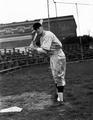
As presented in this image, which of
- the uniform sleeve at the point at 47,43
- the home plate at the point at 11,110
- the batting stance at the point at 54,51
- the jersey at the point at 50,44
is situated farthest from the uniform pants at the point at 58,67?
the home plate at the point at 11,110

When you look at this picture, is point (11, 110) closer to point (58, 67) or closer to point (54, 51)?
point (58, 67)

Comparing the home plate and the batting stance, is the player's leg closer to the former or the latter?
the batting stance

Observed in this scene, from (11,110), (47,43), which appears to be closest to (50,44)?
(47,43)

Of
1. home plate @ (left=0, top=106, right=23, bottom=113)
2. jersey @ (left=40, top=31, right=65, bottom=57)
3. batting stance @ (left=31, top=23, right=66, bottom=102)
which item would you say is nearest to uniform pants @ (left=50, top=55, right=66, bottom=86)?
batting stance @ (left=31, top=23, right=66, bottom=102)

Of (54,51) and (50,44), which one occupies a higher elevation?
(50,44)

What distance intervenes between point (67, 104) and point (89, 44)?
4149cm

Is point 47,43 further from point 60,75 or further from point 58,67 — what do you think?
point 60,75

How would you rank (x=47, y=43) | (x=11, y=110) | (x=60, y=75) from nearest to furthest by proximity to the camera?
(x=11, y=110) → (x=47, y=43) → (x=60, y=75)

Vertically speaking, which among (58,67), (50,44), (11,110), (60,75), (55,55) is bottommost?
(11,110)

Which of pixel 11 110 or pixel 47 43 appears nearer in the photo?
pixel 11 110

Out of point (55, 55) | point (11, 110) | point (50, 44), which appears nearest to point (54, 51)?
point (55, 55)

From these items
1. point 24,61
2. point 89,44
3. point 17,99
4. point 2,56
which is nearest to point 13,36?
point 89,44

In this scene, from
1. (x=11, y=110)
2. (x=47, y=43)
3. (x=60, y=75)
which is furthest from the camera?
(x=60, y=75)

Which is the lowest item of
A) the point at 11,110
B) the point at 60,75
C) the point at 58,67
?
the point at 11,110
